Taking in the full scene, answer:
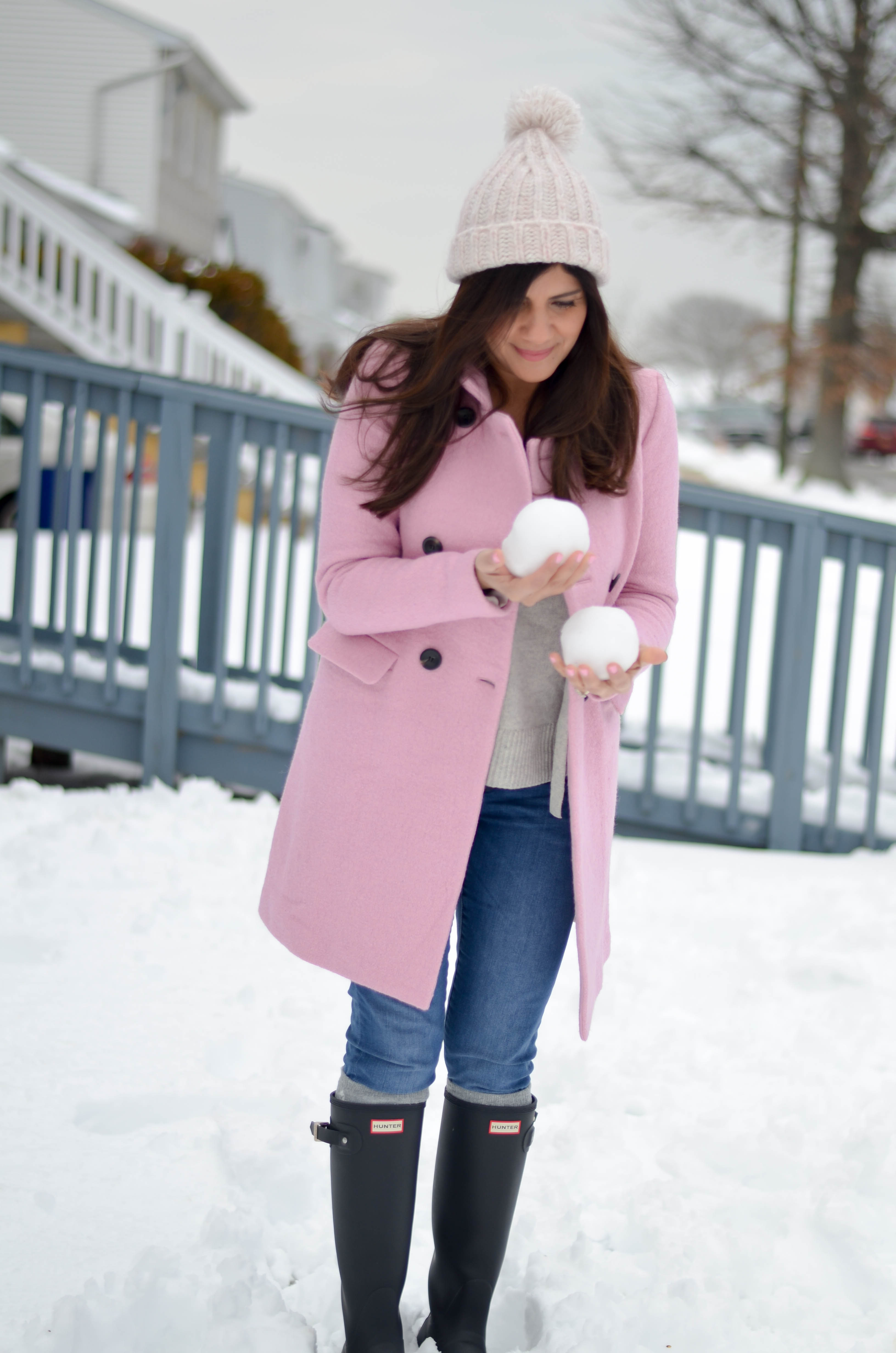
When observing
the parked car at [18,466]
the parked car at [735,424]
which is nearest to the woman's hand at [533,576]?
the parked car at [18,466]

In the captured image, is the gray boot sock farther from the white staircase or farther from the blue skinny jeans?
the white staircase

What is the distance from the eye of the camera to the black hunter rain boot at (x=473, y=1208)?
183 centimetres

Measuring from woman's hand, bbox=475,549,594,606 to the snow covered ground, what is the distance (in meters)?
1.20

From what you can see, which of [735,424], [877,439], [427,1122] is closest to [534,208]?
[427,1122]

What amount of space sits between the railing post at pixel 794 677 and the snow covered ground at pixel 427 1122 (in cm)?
46

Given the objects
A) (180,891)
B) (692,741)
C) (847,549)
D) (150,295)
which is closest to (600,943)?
(180,891)

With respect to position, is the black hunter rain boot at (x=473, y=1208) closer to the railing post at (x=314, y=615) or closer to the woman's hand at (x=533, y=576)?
the woman's hand at (x=533, y=576)

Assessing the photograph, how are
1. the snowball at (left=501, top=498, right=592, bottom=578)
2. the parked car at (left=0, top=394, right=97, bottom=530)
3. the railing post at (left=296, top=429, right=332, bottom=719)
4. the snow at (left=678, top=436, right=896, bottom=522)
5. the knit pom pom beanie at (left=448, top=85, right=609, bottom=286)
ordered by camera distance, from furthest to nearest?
1. the snow at (left=678, top=436, right=896, bottom=522)
2. the parked car at (left=0, top=394, right=97, bottom=530)
3. the railing post at (left=296, top=429, right=332, bottom=719)
4. the knit pom pom beanie at (left=448, top=85, right=609, bottom=286)
5. the snowball at (left=501, top=498, right=592, bottom=578)

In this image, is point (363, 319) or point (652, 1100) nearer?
point (652, 1100)

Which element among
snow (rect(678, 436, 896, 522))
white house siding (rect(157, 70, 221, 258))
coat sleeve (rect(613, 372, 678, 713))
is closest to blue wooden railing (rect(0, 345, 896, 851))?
coat sleeve (rect(613, 372, 678, 713))

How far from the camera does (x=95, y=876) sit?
11.9ft

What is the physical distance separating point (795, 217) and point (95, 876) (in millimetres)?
21671

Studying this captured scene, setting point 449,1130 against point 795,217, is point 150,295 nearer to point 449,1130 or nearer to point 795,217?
point 449,1130

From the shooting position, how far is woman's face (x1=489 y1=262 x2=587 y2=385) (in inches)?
65.9
